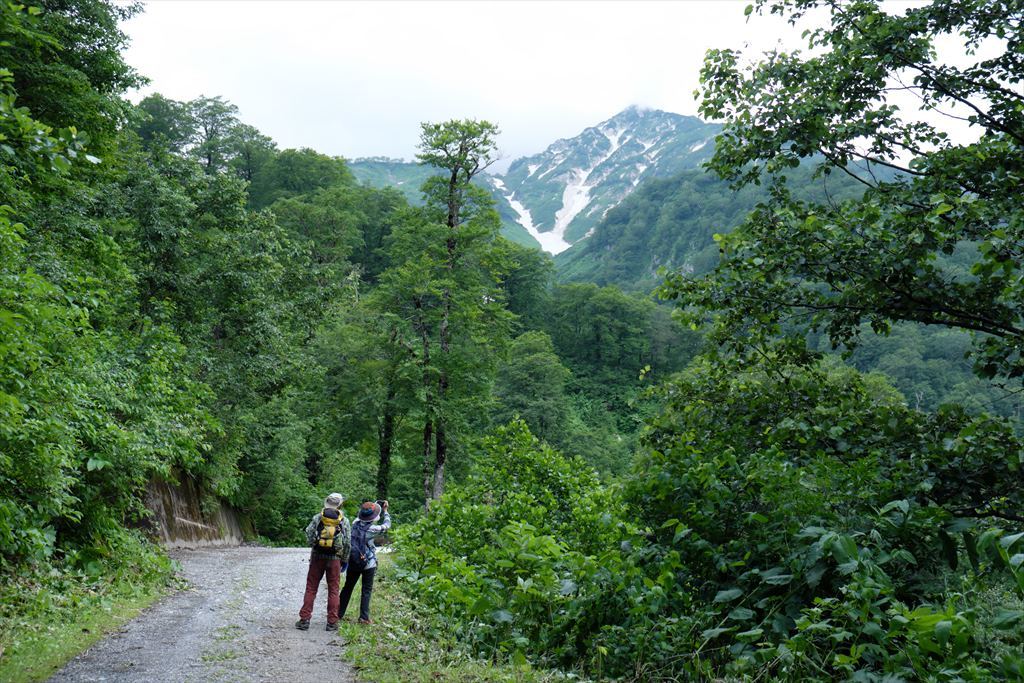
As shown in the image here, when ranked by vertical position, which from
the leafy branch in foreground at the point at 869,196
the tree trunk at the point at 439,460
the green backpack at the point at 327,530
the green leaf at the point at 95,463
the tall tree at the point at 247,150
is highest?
the tall tree at the point at 247,150

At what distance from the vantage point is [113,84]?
16484mm

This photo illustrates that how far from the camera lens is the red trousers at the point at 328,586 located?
9.02 metres

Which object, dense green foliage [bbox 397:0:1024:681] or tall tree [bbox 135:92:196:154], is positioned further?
tall tree [bbox 135:92:196:154]

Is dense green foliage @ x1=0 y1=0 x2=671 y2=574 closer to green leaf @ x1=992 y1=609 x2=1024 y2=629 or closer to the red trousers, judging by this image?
the red trousers

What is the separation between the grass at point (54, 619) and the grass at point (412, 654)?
2.75 metres

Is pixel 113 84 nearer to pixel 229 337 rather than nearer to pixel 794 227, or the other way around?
pixel 229 337

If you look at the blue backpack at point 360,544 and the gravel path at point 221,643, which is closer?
the gravel path at point 221,643

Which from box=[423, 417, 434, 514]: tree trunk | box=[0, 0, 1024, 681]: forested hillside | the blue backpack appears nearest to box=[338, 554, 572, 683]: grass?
box=[0, 0, 1024, 681]: forested hillside

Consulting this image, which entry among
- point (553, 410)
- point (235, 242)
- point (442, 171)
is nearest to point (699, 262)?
point (553, 410)

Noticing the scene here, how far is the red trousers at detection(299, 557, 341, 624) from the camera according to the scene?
29.6 ft

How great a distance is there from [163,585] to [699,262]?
139361mm

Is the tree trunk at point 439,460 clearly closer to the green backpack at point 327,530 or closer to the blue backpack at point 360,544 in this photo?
the blue backpack at point 360,544

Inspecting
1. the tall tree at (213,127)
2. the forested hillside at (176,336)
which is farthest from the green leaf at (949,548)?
the tall tree at (213,127)

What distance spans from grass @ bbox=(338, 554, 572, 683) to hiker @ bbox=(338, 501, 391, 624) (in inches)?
12.3
